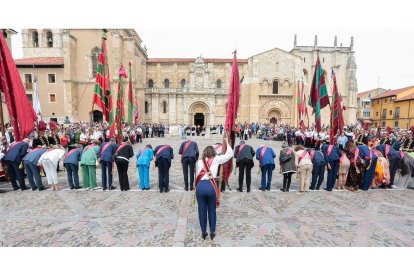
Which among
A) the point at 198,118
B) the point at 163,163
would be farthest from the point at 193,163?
the point at 198,118

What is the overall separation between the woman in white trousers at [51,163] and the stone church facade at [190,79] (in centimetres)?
2642

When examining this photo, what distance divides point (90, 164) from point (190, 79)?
33.2 metres

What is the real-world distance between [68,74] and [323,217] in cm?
3405

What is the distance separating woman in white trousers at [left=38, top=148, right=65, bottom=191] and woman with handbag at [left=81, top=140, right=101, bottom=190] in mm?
808

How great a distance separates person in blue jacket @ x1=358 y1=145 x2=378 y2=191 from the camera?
7445 mm

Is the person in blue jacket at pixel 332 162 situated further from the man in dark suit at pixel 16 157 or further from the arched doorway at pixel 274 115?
the arched doorway at pixel 274 115

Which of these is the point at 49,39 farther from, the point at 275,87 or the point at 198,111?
the point at 275,87

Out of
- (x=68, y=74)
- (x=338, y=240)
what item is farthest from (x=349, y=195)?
(x=68, y=74)

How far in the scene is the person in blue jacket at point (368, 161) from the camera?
293 inches

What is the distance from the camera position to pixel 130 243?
4.28 m

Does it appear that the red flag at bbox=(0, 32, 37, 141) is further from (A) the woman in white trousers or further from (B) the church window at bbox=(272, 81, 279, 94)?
(B) the church window at bbox=(272, 81, 279, 94)

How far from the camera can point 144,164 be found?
7.33 m

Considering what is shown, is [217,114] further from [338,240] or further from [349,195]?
[338,240]

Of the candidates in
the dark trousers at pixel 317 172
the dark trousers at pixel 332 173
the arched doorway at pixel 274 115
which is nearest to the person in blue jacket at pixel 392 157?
the dark trousers at pixel 332 173
